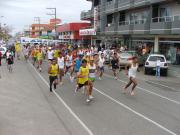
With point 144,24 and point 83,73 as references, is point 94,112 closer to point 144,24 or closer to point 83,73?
point 83,73

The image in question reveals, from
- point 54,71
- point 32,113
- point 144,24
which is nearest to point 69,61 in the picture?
point 54,71

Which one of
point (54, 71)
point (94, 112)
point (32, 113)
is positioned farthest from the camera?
point (54, 71)

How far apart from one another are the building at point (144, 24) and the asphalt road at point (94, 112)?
16.6 m

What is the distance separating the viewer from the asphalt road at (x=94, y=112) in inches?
416

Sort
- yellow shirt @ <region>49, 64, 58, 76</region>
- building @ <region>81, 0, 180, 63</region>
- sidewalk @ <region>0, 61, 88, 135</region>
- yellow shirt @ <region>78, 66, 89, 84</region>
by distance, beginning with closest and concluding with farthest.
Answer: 1. sidewalk @ <region>0, 61, 88, 135</region>
2. yellow shirt @ <region>78, 66, 89, 84</region>
3. yellow shirt @ <region>49, 64, 58, 76</region>
4. building @ <region>81, 0, 180, 63</region>

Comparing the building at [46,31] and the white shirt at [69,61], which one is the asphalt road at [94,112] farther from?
the building at [46,31]

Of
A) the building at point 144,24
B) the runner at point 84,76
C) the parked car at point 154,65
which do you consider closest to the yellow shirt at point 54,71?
the runner at point 84,76

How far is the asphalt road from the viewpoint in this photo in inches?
416

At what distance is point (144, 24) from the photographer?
4072 centimetres

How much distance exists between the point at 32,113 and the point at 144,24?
29.7 metres

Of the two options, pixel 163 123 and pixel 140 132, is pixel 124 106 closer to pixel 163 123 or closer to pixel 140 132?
pixel 163 123

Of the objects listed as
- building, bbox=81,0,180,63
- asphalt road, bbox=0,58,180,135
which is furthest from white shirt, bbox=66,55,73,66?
building, bbox=81,0,180,63

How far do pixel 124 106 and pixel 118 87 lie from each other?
5.86 m

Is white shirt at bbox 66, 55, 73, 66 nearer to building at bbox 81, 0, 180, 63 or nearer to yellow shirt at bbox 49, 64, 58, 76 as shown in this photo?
yellow shirt at bbox 49, 64, 58, 76
